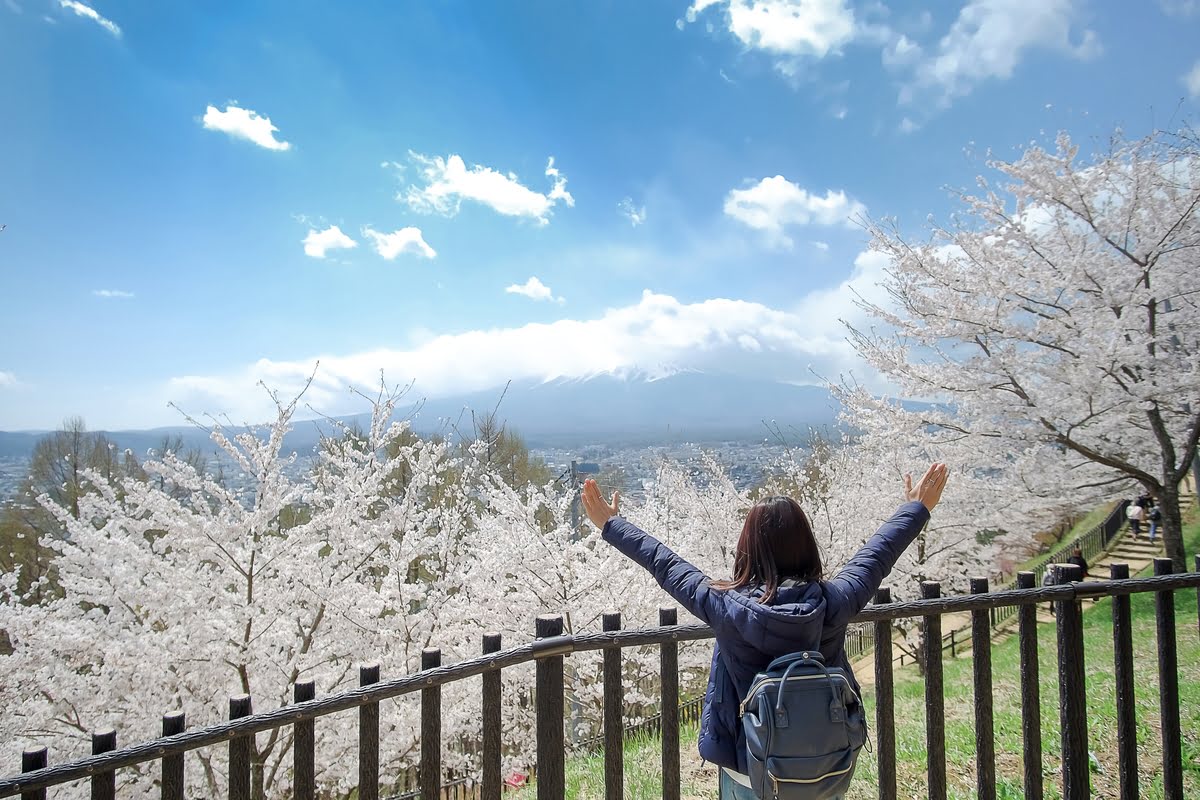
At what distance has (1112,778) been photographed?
10.7ft

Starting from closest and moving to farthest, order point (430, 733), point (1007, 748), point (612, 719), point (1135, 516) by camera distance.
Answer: point (430, 733), point (612, 719), point (1007, 748), point (1135, 516)

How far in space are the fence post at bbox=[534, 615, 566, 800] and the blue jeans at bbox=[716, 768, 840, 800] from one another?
601 mm

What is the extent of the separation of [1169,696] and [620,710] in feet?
8.23

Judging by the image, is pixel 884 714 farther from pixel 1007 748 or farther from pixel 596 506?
pixel 1007 748

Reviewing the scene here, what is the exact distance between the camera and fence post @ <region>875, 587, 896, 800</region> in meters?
2.38

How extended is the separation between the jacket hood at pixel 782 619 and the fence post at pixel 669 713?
635mm

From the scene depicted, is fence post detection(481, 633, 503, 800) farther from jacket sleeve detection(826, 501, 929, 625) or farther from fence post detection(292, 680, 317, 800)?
jacket sleeve detection(826, 501, 929, 625)

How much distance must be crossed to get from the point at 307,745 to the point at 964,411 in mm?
9131

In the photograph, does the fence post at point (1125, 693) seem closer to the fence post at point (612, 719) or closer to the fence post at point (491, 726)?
the fence post at point (612, 719)

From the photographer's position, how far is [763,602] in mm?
1646

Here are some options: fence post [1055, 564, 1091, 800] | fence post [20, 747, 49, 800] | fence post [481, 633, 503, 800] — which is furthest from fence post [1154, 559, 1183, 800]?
fence post [20, 747, 49, 800]

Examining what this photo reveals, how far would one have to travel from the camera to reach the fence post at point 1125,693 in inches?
101

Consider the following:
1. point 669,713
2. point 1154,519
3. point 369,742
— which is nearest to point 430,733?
point 369,742

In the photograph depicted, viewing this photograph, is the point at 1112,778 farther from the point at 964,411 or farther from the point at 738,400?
the point at 738,400
